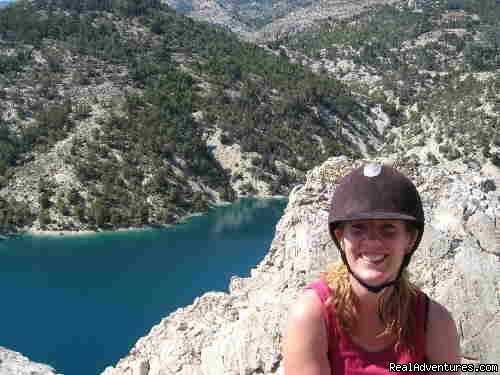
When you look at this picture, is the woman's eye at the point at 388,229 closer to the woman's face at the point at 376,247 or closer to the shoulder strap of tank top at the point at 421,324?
the woman's face at the point at 376,247

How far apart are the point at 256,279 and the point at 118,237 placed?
129 ft

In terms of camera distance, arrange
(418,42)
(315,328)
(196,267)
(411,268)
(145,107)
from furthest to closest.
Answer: (418,42), (145,107), (196,267), (411,268), (315,328)

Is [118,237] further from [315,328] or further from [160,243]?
[315,328]

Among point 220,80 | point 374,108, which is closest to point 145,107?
point 220,80

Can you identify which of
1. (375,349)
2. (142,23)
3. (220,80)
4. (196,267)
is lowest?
(196,267)

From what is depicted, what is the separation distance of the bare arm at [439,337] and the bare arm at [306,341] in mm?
674

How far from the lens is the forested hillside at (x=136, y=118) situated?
54031 millimetres

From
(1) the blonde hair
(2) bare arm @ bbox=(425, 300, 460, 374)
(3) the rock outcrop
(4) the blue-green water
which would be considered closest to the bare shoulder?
(2) bare arm @ bbox=(425, 300, 460, 374)

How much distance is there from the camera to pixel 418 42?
11981 cm

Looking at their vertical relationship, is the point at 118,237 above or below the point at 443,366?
below

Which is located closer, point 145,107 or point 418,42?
point 145,107

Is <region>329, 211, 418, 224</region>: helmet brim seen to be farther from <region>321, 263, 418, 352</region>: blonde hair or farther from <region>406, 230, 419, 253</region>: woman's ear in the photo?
<region>321, 263, 418, 352</region>: blonde hair

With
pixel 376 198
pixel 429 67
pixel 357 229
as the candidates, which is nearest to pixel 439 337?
pixel 357 229

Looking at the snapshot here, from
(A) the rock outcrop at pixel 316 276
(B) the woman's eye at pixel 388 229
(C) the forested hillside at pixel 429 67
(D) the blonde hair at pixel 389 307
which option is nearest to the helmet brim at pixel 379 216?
(B) the woman's eye at pixel 388 229
